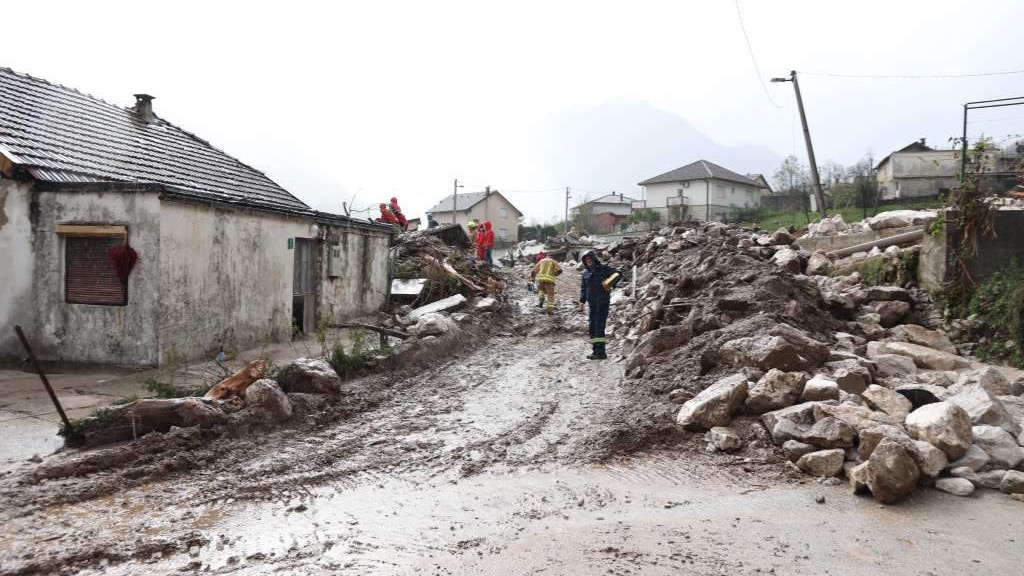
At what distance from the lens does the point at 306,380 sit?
7.87 m

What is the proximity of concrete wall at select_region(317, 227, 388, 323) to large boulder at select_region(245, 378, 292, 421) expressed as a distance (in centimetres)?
647

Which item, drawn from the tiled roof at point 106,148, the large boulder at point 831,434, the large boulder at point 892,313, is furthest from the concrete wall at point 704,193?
the large boulder at point 831,434

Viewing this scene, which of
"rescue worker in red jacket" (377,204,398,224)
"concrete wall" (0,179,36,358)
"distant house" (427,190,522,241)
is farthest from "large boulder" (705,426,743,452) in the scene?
"distant house" (427,190,522,241)

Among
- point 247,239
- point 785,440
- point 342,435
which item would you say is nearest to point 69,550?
point 342,435

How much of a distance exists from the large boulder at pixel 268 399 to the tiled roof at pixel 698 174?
49306 mm

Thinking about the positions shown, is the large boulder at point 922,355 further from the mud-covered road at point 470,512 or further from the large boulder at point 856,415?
the mud-covered road at point 470,512

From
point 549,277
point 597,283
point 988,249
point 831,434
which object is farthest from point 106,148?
point 988,249

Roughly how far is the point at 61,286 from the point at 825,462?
33.3 ft

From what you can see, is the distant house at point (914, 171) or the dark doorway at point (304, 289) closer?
the dark doorway at point (304, 289)

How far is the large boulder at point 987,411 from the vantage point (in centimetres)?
552

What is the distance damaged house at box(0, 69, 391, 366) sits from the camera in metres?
9.13

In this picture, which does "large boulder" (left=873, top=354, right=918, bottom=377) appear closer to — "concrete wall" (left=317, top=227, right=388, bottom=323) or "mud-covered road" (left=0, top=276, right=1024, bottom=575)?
"mud-covered road" (left=0, top=276, right=1024, bottom=575)

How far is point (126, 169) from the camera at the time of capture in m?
11.0

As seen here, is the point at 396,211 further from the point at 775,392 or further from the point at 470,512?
the point at 470,512
